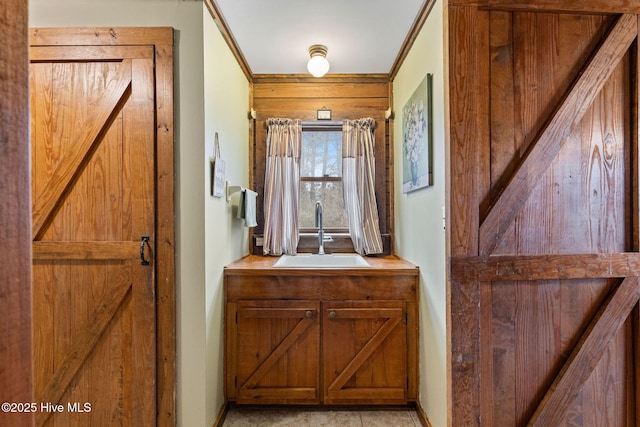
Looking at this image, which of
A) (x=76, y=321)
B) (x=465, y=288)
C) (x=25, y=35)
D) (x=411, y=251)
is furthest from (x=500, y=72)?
(x=76, y=321)

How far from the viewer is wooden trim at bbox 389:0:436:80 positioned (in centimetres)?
167

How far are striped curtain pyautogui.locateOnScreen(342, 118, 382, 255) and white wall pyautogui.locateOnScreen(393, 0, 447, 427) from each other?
0.45 metres

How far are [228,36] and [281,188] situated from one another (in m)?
1.10

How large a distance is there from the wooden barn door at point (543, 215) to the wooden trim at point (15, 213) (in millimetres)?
1148

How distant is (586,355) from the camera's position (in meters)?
1.16

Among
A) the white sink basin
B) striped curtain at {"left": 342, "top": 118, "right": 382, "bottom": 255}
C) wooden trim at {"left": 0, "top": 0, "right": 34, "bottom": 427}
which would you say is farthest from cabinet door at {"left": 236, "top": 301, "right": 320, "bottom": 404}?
wooden trim at {"left": 0, "top": 0, "right": 34, "bottom": 427}

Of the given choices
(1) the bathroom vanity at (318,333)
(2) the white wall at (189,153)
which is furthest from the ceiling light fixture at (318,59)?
(1) the bathroom vanity at (318,333)

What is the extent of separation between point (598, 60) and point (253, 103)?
7.14 ft

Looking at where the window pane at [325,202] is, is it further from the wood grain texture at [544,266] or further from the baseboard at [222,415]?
the wood grain texture at [544,266]

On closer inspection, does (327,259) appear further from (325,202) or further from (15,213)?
(15,213)

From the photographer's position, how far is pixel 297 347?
187 cm

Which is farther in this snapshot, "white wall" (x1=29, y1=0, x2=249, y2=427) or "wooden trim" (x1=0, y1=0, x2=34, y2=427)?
"white wall" (x1=29, y1=0, x2=249, y2=427)

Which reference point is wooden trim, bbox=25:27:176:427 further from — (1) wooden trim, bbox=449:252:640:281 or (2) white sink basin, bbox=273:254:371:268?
(1) wooden trim, bbox=449:252:640:281

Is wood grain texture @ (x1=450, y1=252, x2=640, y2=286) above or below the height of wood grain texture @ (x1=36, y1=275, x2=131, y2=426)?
above
